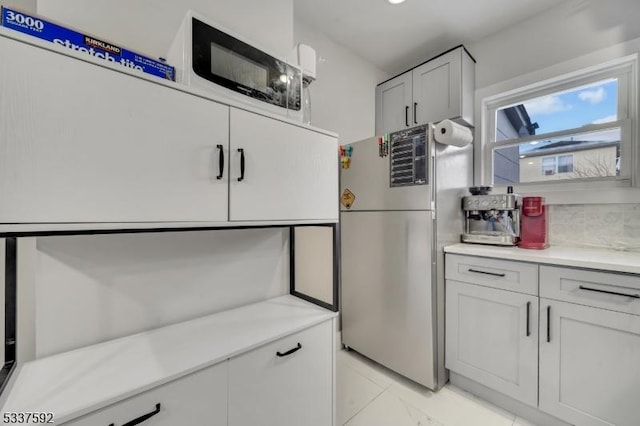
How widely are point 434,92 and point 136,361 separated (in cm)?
272

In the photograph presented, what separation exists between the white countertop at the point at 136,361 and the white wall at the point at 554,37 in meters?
2.55

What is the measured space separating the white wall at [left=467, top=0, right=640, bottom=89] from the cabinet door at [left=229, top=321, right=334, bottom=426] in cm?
257

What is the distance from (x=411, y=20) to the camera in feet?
6.86

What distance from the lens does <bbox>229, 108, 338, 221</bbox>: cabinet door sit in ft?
3.27

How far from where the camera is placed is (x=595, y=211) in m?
1.82

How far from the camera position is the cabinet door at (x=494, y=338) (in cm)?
148

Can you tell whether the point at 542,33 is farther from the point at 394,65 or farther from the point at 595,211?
the point at 595,211

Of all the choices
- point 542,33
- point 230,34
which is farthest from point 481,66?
point 230,34

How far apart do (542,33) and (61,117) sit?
9.95 ft

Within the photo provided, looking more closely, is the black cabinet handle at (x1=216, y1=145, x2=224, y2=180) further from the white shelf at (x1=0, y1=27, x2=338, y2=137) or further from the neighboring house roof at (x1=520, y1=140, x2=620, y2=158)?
the neighboring house roof at (x1=520, y1=140, x2=620, y2=158)

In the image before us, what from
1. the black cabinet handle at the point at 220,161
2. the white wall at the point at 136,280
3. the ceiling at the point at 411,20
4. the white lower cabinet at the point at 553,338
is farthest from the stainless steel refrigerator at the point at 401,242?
the black cabinet handle at the point at 220,161

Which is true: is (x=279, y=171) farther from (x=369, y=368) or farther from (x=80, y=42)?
(x=369, y=368)

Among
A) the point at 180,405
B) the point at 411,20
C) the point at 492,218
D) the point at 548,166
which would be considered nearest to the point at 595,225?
the point at 548,166

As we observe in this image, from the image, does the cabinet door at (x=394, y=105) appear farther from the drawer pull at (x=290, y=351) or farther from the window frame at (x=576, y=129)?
the drawer pull at (x=290, y=351)
